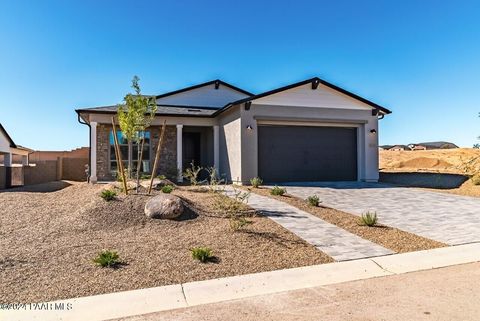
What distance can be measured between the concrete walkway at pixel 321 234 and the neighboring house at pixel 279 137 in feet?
18.1

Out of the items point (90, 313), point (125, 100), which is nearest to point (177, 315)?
point (90, 313)

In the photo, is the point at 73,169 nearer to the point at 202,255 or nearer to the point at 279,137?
the point at 279,137

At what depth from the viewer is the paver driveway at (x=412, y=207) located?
709 centimetres

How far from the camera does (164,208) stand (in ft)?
23.7

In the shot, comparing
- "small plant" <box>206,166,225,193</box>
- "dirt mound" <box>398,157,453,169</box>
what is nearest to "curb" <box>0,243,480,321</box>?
"small plant" <box>206,166,225,193</box>

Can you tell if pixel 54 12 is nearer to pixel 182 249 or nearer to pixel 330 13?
pixel 182 249

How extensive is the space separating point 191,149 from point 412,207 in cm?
1269

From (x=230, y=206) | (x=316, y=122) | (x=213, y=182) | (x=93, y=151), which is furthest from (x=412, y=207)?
(x=93, y=151)

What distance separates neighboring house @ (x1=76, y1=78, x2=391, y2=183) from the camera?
47.5 ft

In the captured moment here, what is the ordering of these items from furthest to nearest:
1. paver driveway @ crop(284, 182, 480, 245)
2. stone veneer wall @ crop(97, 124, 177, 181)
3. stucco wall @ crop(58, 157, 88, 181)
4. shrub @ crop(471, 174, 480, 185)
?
stucco wall @ crop(58, 157, 88, 181) → stone veneer wall @ crop(97, 124, 177, 181) → shrub @ crop(471, 174, 480, 185) → paver driveway @ crop(284, 182, 480, 245)

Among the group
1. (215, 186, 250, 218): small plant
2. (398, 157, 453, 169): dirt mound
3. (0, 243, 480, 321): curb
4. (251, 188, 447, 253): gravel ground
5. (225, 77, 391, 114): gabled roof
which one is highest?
(225, 77, 391, 114): gabled roof

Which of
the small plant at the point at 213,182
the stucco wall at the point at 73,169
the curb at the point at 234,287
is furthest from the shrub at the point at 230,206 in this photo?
the stucco wall at the point at 73,169

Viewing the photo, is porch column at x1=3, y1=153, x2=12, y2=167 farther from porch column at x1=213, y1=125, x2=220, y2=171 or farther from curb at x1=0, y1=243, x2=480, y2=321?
curb at x1=0, y1=243, x2=480, y2=321

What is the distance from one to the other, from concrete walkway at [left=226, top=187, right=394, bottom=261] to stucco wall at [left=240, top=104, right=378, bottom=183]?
4994 mm
